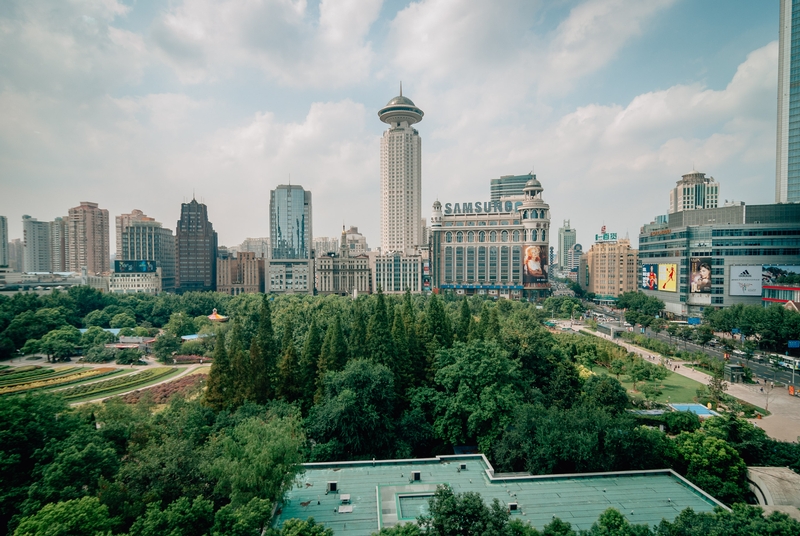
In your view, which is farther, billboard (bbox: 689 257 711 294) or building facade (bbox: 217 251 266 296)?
building facade (bbox: 217 251 266 296)

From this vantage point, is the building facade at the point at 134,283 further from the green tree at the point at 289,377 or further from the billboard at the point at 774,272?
the billboard at the point at 774,272

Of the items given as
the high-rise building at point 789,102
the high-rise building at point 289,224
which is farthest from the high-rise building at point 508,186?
the high-rise building at point 789,102

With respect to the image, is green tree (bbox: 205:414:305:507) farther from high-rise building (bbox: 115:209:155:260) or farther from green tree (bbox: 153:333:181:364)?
high-rise building (bbox: 115:209:155:260)

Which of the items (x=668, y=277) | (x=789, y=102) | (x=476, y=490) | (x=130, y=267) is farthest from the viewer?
(x=130, y=267)

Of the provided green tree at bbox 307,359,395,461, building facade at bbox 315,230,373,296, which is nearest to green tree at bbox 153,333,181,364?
green tree at bbox 307,359,395,461

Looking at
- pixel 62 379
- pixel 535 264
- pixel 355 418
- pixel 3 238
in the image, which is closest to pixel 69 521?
pixel 355 418

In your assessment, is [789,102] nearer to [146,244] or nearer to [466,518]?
[466,518]
